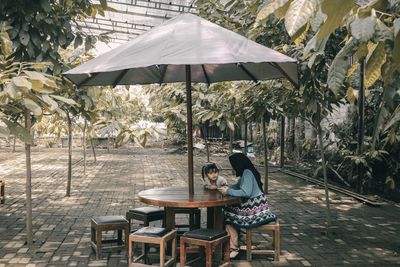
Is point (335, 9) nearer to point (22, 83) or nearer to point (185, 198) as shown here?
point (22, 83)

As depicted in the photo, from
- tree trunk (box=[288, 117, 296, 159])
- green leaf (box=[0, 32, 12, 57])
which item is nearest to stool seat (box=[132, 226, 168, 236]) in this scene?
green leaf (box=[0, 32, 12, 57])

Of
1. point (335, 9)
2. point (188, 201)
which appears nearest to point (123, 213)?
point (188, 201)

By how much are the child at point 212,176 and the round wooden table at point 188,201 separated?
0.30ft

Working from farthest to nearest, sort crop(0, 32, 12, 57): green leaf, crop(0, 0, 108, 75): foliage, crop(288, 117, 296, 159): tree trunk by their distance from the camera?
1. crop(288, 117, 296, 159): tree trunk
2. crop(0, 0, 108, 75): foliage
3. crop(0, 32, 12, 57): green leaf

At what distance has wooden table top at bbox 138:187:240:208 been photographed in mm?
4195

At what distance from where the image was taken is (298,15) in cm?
113

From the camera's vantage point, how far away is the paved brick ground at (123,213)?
480cm

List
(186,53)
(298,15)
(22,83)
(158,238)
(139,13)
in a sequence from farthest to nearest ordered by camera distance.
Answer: (139,13)
(158,238)
(186,53)
(22,83)
(298,15)

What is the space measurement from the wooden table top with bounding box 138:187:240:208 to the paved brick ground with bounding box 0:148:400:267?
0.75 m

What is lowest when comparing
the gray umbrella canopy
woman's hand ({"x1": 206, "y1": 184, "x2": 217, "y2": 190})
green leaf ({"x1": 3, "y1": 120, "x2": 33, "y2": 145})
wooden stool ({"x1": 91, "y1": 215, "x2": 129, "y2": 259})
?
wooden stool ({"x1": 91, "y1": 215, "x2": 129, "y2": 259})

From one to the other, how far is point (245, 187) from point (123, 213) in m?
3.13

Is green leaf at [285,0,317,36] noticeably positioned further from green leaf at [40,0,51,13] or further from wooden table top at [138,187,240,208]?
green leaf at [40,0,51,13]

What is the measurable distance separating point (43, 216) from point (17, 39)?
9.85 ft

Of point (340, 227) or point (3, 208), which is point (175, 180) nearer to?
point (3, 208)
